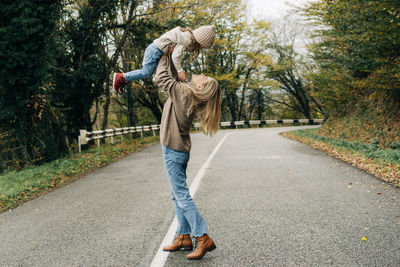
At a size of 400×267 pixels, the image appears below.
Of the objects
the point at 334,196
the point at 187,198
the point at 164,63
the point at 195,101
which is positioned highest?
the point at 164,63

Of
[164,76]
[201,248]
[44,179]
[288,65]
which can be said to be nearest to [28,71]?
[44,179]

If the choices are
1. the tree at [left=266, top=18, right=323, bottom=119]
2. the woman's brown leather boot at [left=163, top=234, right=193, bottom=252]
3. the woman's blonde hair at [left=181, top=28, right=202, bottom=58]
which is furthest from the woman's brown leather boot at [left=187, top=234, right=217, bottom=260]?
the tree at [left=266, top=18, right=323, bottom=119]

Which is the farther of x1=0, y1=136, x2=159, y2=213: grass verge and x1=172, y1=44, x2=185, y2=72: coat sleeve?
x1=0, y1=136, x2=159, y2=213: grass verge

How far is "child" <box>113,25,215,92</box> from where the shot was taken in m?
3.15

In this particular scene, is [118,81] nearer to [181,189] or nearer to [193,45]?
[193,45]

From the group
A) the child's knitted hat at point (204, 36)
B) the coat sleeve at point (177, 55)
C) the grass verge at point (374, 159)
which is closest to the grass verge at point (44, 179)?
the coat sleeve at point (177, 55)

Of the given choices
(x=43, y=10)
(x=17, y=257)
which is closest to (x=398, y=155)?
(x=17, y=257)

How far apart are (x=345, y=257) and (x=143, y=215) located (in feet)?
9.15

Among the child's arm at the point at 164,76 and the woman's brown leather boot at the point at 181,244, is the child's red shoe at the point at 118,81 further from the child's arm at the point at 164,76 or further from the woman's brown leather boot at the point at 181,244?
the woman's brown leather boot at the point at 181,244

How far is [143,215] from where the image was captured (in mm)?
4980

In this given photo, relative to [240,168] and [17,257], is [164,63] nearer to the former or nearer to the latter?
[17,257]

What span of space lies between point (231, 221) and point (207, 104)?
1.87 meters

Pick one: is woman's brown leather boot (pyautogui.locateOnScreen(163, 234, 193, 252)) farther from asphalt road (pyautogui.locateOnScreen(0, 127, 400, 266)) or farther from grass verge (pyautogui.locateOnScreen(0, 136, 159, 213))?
grass verge (pyautogui.locateOnScreen(0, 136, 159, 213))

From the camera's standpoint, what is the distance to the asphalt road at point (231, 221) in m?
3.46
